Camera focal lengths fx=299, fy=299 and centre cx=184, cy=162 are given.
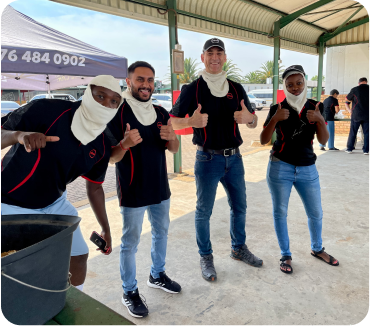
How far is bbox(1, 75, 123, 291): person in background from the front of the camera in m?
1.60

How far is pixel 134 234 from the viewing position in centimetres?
234

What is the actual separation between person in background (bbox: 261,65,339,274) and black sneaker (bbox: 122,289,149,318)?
1353 millimetres

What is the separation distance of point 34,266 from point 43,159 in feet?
2.50

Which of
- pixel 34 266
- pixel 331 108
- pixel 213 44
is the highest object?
pixel 213 44

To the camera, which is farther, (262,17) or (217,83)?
(262,17)

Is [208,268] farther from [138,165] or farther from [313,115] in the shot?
[313,115]

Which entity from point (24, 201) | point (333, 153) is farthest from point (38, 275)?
point (333, 153)

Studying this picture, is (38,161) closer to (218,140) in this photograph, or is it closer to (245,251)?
(218,140)

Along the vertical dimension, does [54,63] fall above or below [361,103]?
above

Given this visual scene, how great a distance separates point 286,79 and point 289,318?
197 centimetres

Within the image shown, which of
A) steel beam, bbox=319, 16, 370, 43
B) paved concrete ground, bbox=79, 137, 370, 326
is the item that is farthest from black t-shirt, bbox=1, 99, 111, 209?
steel beam, bbox=319, 16, 370, 43

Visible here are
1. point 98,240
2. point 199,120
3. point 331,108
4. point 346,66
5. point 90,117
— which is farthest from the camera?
point 346,66

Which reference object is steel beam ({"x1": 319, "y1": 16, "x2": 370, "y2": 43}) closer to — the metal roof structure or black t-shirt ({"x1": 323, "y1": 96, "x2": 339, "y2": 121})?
the metal roof structure

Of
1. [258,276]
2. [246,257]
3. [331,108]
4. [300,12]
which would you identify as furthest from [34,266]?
[331,108]
